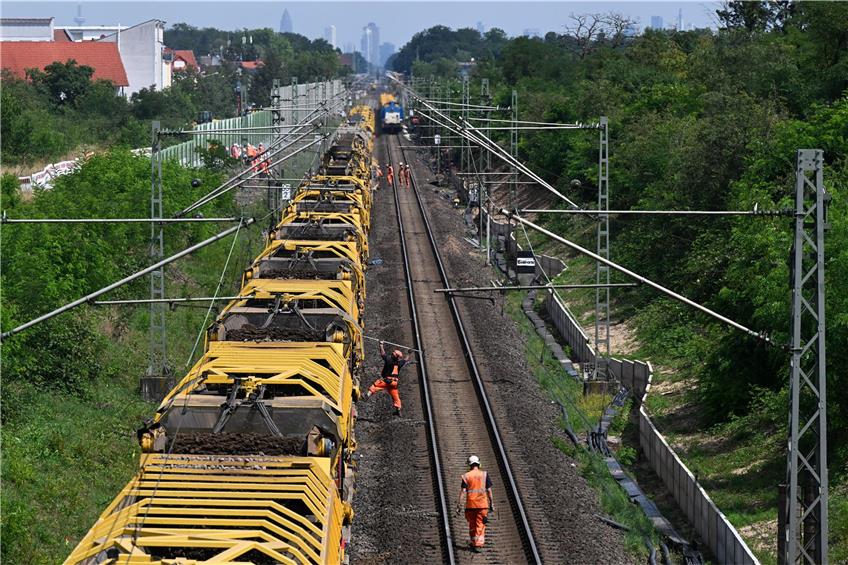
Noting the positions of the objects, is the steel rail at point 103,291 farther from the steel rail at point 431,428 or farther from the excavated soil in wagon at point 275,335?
the steel rail at point 431,428

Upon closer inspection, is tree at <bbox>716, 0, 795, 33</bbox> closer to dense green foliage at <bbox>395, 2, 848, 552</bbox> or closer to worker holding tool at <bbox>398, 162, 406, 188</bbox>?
dense green foliage at <bbox>395, 2, 848, 552</bbox>

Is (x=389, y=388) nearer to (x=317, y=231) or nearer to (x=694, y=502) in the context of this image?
(x=317, y=231)

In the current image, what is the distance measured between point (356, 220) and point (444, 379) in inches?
182

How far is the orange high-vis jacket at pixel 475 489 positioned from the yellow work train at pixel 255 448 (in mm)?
1973

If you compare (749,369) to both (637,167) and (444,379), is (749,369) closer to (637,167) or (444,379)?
(444,379)

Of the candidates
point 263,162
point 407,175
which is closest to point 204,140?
point 407,175

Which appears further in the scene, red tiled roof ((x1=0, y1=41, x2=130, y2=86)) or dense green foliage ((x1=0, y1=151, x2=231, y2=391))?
red tiled roof ((x1=0, y1=41, x2=130, y2=86))

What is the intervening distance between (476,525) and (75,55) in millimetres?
81584

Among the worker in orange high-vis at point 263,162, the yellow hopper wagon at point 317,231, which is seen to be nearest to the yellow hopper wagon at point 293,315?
the yellow hopper wagon at point 317,231

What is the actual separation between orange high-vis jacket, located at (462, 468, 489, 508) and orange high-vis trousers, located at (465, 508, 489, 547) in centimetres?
17

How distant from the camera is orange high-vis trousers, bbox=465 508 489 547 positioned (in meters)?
16.6

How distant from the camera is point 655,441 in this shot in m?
Answer: 22.2

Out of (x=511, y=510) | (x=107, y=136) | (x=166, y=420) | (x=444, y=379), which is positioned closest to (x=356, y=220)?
(x=444, y=379)

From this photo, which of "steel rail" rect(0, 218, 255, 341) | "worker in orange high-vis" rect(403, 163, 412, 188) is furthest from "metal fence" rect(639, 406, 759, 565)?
"worker in orange high-vis" rect(403, 163, 412, 188)
